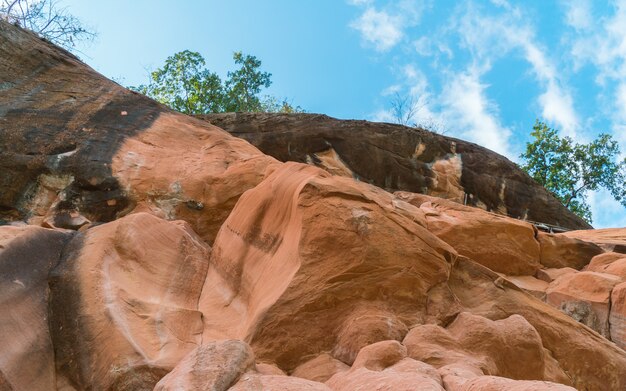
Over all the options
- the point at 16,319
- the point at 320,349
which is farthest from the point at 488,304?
the point at 16,319

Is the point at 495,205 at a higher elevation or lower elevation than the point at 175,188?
higher

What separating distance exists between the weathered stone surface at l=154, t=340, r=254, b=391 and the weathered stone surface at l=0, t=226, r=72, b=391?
1419 mm

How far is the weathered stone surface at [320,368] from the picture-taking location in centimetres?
541

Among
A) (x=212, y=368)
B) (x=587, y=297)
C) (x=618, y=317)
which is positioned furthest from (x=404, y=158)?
(x=212, y=368)

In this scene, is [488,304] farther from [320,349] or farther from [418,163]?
[418,163]

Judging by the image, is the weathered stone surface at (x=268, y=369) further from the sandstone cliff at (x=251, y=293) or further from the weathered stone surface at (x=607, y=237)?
the weathered stone surface at (x=607, y=237)

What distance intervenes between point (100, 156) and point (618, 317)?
→ 255 inches

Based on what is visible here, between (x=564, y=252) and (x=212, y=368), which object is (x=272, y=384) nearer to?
(x=212, y=368)

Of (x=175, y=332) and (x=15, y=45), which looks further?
(x=15, y=45)

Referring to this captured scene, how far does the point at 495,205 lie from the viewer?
15023mm

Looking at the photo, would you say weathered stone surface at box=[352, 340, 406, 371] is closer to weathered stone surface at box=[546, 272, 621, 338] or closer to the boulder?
weathered stone surface at box=[546, 272, 621, 338]

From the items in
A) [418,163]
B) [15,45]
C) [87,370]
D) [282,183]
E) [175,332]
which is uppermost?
[418,163]

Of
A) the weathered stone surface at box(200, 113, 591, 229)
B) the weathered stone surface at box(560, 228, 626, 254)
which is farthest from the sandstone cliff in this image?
the weathered stone surface at box(200, 113, 591, 229)

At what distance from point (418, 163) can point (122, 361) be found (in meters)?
10.5
